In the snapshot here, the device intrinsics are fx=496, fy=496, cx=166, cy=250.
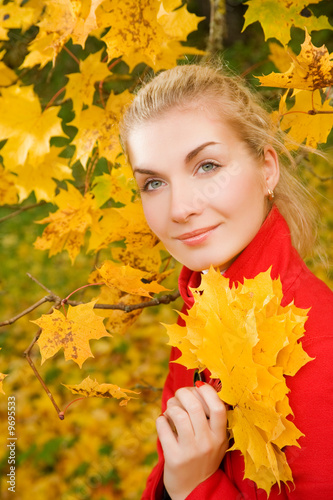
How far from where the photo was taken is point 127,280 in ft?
4.62

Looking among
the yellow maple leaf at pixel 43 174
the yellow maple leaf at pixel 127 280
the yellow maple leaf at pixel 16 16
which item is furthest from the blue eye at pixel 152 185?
the yellow maple leaf at pixel 16 16

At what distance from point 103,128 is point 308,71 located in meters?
0.82

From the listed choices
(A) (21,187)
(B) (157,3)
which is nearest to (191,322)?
(B) (157,3)

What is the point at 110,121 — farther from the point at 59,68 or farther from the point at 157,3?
the point at 59,68

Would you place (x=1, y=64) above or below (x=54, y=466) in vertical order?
above

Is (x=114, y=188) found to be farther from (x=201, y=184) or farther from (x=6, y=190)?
(x=201, y=184)

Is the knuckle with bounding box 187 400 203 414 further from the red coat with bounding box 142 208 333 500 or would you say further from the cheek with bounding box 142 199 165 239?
the cheek with bounding box 142 199 165 239

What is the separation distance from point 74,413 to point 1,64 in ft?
7.38

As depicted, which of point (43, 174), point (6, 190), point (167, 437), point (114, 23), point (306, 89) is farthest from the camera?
point (6, 190)

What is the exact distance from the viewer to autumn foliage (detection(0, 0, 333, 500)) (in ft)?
3.39

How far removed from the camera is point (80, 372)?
12.0 feet

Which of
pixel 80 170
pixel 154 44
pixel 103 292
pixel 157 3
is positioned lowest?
pixel 80 170

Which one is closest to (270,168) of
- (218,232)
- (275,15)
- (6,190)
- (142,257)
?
(218,232)

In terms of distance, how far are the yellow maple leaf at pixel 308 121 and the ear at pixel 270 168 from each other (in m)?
0.15
